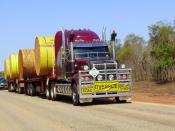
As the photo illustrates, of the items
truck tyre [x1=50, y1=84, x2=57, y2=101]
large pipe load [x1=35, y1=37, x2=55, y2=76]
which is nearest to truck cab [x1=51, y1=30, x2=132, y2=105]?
truck tyre [x1=50, y1=84, x2=57, y2=101]

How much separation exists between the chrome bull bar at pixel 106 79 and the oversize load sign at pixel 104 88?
7cm

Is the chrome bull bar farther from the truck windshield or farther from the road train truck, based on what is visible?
the truck windshield

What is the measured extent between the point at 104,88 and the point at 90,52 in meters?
2.58

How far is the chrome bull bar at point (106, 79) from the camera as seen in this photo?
77.2 feet

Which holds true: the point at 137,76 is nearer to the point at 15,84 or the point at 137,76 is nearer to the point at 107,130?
the point at 15,84

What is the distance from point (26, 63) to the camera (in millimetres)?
40406

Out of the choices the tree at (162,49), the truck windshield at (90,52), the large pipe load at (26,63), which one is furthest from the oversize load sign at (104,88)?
the tree at (162,49)

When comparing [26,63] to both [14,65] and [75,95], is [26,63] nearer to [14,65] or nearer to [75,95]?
[14,65]

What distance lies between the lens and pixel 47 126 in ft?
49.4

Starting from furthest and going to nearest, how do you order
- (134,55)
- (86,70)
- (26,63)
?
(134,55)
(26,63)
(86,70)

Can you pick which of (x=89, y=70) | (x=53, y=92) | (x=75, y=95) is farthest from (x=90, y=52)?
(x=53, y=92)

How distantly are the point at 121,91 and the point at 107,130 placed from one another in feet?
35.3

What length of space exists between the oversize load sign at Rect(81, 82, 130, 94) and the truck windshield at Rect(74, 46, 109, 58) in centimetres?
222

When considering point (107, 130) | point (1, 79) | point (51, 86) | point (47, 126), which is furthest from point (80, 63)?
point (1, 79)
